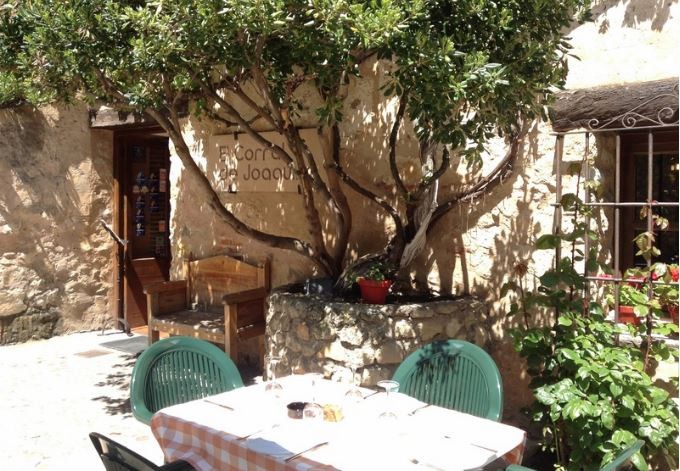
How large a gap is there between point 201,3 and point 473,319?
98.6 inches

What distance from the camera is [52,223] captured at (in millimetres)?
7094

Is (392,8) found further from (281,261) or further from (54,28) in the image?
(281,261)

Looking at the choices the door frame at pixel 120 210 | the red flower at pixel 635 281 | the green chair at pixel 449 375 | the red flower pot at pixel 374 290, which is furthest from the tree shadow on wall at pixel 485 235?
the door frame at pixel 120 210

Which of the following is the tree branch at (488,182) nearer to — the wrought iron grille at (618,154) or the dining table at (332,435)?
the wrought iron grille at (618,154)

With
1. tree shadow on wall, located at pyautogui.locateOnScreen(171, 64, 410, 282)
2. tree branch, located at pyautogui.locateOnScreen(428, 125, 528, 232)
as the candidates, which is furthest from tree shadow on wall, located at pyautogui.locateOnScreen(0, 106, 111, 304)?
tree branch, located at pyautogui.locateOnScreen(428, 125, 528, 232)

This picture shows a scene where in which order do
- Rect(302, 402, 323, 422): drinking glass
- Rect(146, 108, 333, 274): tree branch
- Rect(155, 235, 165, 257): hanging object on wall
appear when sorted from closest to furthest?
Rect(302, 402, 323, 422): drinking glass, Rect(146, 108, 333, 274): tree branch, Rect(155, 235, 165, 257): hanging object on wall

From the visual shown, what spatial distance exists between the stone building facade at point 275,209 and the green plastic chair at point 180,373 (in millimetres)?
1923

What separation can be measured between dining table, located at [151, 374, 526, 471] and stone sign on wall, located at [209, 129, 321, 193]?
2.84 meters

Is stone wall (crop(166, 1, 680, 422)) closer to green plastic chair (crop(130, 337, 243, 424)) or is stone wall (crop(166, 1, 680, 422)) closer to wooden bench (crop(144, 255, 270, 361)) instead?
wooden bench (crop(144, 255, 270, 361))

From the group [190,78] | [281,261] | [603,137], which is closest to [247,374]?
[281,261]

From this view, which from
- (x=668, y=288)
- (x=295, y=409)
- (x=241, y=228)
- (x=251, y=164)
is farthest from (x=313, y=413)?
(x=251, y=164)

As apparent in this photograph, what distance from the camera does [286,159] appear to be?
15.2 ft

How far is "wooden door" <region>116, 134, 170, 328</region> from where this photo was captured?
7609mm

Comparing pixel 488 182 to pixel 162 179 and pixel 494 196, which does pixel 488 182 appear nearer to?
pixel 494 196
